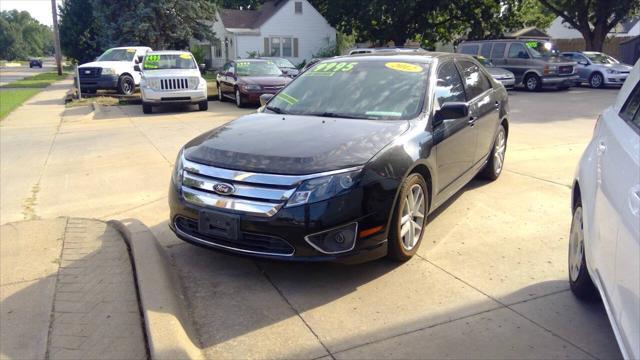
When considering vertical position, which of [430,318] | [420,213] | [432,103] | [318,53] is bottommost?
[430,318]

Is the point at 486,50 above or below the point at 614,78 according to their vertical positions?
above

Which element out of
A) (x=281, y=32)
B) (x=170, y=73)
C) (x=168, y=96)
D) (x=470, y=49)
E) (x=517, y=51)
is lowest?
(x=168, y=96)

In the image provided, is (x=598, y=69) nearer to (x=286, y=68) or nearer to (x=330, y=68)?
(x=286, y=68)

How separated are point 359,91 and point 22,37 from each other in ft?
505

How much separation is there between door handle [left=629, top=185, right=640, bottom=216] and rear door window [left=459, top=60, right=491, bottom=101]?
336 cm

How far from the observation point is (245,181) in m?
3.57

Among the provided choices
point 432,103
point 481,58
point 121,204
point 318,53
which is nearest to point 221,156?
point 432,103

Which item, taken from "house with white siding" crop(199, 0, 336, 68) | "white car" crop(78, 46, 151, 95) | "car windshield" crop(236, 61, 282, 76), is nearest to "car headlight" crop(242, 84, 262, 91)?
"car windshield" crop(236, 61, 282, 76)

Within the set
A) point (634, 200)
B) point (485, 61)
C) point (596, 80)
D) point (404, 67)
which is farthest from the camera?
point (596, 80)

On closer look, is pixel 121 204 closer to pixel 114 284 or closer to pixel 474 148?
pixel 114 284

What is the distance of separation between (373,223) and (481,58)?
756 inches

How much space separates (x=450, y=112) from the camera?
4.53 m

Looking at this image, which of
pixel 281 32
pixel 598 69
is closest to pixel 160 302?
pixel 598 69

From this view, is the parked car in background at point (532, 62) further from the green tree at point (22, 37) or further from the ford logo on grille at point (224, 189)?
the green tree at point (22, 37)
